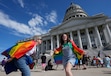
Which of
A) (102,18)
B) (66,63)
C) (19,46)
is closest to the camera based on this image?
(19,46)

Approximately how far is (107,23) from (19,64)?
182 feet

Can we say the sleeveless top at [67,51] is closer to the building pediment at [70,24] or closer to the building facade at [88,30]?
the building facade at [88,30]

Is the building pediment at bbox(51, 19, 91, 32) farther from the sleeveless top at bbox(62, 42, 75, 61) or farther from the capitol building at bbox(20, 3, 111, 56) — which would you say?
the sleeveless top at bbox(62, 42, 75, 61)

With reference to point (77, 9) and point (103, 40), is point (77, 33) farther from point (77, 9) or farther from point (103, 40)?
point (77, 9)

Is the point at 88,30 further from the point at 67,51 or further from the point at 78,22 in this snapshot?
the point at 67,51

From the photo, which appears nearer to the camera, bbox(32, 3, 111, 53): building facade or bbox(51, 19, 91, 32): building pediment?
bbox(32, 3, 111, 53): building facade

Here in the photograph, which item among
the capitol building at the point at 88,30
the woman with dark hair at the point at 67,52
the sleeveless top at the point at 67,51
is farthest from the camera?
the capitol building at the point at 88,30

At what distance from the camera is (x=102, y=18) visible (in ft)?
177

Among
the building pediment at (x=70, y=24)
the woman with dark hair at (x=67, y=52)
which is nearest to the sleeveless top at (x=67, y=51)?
the woman with dark hair at (x=67, y=52)

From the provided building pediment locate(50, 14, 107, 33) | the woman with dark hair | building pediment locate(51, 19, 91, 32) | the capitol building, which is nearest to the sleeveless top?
the woman with dark hair

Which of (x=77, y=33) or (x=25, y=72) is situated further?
(x=77, y=33)

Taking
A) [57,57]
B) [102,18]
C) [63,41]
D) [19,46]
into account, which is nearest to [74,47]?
[63,41]

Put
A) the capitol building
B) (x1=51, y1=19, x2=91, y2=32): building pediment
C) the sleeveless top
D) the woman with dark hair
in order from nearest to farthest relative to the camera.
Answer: the woman with dark hair, the sleeveless top, the capitol building, (x1=51, y1=19, x2=91, y2=32): building pediment

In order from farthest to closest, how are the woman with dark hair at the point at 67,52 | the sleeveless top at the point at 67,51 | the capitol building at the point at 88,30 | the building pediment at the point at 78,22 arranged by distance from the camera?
the building pediment at the point at 78,22 → the capitol building at the point at 88,30 → the sleeveless top at the point at 67,51 → the woman with dark hair at the point at 67,52
